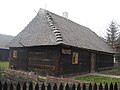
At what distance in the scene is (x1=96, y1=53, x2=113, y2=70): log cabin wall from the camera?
22.3 m

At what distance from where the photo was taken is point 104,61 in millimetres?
Answer: 24641

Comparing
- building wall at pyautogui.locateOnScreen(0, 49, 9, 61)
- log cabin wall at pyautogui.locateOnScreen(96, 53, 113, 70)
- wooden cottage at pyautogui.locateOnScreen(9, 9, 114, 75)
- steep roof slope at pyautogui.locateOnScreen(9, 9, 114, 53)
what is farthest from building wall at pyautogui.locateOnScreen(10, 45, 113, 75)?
building wall at pyautogui.locateOnScreen(0, 49, 9, 61)

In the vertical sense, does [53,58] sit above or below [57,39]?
below

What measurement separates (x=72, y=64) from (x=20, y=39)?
22.3ft

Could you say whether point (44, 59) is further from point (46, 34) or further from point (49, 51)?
point (46, 34)

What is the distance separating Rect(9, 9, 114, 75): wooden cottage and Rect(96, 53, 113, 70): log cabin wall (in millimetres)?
440

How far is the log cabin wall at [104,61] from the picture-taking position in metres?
22.3

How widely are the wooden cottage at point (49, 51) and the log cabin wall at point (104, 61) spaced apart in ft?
1.44

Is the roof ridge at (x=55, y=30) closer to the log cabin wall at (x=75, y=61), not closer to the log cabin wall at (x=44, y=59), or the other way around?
the log cabin wall at (x=44, y=59)

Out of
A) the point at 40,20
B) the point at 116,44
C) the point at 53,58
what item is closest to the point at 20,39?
the point at 40,20

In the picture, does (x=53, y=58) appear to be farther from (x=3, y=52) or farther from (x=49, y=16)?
(x=3, y=52)

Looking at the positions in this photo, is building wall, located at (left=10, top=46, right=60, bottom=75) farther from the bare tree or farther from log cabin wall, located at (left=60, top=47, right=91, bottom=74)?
the bare tree

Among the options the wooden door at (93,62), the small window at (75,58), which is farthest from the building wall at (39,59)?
the wooden door at (93,62)

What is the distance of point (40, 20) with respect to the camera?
63.4 ft
